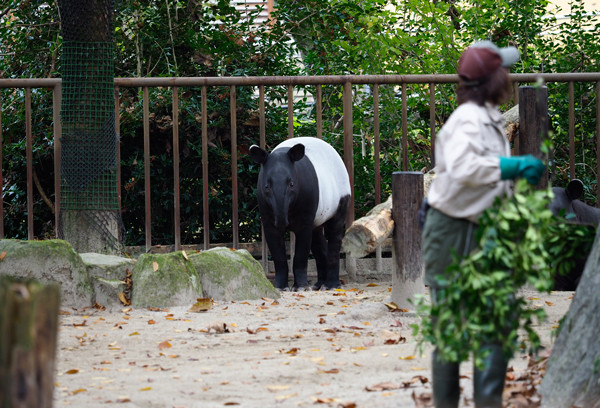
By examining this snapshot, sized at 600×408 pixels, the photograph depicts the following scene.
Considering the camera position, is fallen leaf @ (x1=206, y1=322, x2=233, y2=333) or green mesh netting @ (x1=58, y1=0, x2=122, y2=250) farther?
green mesh netting @ (x1=58, y1=0, x2=122, y2=250)

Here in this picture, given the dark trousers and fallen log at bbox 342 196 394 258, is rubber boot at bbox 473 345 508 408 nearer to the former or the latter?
the dark trousers

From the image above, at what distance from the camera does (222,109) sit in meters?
7.89

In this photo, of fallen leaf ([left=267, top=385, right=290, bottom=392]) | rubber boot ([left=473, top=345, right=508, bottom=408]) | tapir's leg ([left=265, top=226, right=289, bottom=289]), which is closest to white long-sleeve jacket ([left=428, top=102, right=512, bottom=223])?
rubber boot ([left=473, top=345, right=508, bottom=408])

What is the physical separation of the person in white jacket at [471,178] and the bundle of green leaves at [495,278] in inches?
3.3

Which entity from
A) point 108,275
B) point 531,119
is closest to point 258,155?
point 108,275

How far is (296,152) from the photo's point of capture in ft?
21.0

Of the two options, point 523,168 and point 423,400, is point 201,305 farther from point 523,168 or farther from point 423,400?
point 523,168

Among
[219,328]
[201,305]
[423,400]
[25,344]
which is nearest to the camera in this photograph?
[25,344]

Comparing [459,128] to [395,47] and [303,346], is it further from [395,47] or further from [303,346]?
[395,47]

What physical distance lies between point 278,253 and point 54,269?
1.78 metres

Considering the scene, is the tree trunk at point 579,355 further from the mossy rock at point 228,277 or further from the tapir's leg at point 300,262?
the tapir's leg at point 300,262

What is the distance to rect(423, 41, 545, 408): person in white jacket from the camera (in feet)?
9.21

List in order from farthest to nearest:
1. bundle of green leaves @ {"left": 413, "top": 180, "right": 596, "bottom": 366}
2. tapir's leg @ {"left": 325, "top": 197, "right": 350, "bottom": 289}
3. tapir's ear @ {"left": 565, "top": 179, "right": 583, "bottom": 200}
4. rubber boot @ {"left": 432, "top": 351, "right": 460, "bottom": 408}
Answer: tapir's leg @ {"left": 325, "top": 197, "right": 350, "bottom": 289}, tapir's ear @ {"left": 565, "top": 179, "right": 583, "bottom": 200}, rubber boot @ {"left": 432, "top": 351, "right": 460, "bottom": 408}, bundle of green leaves @ {"left": 413, "top": 180, "right": 596, "bottom": 366}

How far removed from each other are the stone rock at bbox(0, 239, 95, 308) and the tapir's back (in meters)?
1.90
